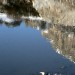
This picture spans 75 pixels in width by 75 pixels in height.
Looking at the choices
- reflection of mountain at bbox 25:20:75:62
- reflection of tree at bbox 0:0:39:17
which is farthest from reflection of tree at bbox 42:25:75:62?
reflection of tree at bbox 0:0:39:17

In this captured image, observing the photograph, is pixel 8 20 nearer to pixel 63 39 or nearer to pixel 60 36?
pixel 60 36

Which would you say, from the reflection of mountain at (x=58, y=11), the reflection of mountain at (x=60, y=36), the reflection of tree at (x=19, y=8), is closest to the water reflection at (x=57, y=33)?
the reflection of mountain at (x=60, y=36)

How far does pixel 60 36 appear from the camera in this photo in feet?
67.3

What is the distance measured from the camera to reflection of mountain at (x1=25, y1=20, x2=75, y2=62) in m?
18.8

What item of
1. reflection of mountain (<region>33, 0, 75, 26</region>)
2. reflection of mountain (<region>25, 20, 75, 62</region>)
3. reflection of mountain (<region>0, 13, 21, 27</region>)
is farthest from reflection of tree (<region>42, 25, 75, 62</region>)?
reflection of mountain (<region>0, 13, 21, 27</region>)

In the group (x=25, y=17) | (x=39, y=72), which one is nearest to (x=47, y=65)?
(x=39, y=72)

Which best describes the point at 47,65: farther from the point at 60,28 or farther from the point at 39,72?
the point at 60,28

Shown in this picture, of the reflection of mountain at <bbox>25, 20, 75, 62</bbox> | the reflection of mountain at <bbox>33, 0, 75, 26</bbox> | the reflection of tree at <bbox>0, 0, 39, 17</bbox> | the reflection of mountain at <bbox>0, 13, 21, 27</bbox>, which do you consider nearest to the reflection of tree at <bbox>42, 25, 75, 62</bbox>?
the reflection of mountain at <bbox>25, 20, 75, 62</bbox>

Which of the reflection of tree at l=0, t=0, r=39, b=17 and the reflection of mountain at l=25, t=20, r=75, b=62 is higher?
the reflection of tree at l=0, t=0, r=39, b=17

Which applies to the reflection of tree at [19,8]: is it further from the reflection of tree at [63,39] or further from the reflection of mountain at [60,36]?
the reflection of tree at [63,39]

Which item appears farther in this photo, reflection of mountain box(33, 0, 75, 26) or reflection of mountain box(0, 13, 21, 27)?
reflection of mountain box(0, 13, 21, 27)

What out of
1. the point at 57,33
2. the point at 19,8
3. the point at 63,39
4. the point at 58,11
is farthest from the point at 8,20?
the point at 63,39

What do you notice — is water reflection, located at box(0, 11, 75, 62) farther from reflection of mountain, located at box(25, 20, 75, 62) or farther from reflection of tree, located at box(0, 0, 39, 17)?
reflection of tree, located at box(0, 0, 39, 17)

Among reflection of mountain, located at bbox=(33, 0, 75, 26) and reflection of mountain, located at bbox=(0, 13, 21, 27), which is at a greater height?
reflection of mountain, located at bbox=(33, 0, 75, 26)
